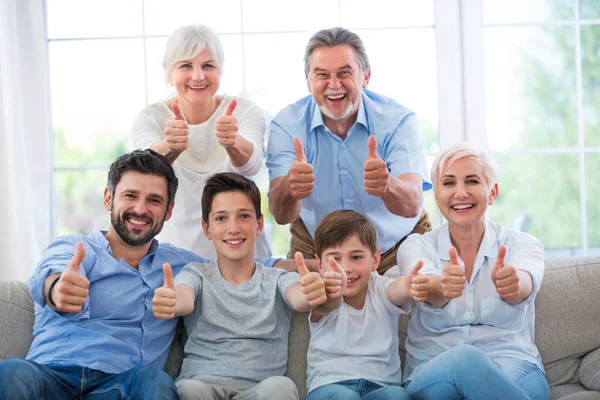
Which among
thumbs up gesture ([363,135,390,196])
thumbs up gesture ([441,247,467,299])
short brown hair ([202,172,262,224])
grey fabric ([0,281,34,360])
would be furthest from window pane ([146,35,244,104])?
thumbs up gesture ([441,247,467,299])

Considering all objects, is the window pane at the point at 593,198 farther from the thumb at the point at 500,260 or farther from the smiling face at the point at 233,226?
the smiling face at the point at 233,226

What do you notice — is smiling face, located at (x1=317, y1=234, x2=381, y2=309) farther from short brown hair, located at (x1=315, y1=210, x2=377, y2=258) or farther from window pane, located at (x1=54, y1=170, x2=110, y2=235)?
window pane, located at (x1=54, y1=170, x2=110, y2=235)

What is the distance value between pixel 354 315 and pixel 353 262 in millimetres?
158

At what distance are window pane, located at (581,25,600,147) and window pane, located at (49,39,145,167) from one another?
2.04 m

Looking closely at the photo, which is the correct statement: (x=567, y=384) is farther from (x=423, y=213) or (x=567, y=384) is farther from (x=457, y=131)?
Result: (x=457, y=131)

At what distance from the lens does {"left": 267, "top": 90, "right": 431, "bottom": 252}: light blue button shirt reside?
8.77 ft

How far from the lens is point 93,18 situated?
3.43 m

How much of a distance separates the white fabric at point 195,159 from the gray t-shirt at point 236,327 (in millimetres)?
413

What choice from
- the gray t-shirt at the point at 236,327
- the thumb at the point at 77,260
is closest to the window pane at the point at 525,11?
the gray t-shirt at the point at 236,327

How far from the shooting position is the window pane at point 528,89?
3.34 m

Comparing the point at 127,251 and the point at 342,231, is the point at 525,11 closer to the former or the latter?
the point at 342,231

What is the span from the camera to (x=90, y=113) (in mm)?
3463

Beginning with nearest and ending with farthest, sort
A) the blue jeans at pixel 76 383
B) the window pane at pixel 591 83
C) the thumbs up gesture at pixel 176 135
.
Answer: the blue jeans at pixel 76 383 < the thumbs up gesture at pixel 176 135 < the window pane at pixel 591 83

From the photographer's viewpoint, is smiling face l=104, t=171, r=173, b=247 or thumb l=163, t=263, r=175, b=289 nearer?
thumb l=163, t=263, r=175, b=289
